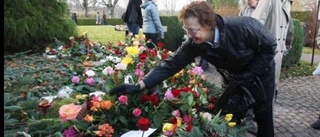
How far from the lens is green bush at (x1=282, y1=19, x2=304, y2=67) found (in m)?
8.95

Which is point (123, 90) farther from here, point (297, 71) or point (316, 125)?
point (297, 71)

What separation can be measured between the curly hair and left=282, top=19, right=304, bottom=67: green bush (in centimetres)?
721

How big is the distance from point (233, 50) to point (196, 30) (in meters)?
0.36

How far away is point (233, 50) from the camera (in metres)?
2.45

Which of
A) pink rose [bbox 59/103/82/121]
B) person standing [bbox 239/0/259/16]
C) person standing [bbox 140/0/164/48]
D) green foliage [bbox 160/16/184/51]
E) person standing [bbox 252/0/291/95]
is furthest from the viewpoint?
green foliage [bbox 160/16/184/51]

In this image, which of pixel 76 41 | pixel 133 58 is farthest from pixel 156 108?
pixel 76 41

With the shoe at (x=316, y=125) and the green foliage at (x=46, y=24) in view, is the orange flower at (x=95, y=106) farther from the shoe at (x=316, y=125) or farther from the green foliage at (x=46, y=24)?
the shoe at (x=316, y=125)

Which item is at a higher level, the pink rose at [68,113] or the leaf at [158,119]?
the pink rose at [68,113]

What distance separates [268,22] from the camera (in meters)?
3.83

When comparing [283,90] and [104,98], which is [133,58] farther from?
[283,90]

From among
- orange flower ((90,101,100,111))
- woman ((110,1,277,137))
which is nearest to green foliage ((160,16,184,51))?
woman ((110,1,277,137))

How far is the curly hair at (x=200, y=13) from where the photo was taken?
2.21m

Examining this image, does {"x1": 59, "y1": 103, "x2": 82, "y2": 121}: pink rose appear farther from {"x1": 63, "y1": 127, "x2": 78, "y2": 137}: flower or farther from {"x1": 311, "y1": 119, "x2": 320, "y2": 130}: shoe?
{"x1": 311, "y1": 119, "x2": 320, "y2": 130}: shoe

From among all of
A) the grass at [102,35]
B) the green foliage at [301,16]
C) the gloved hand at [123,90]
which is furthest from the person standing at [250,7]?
the green foliage at [301,16]
